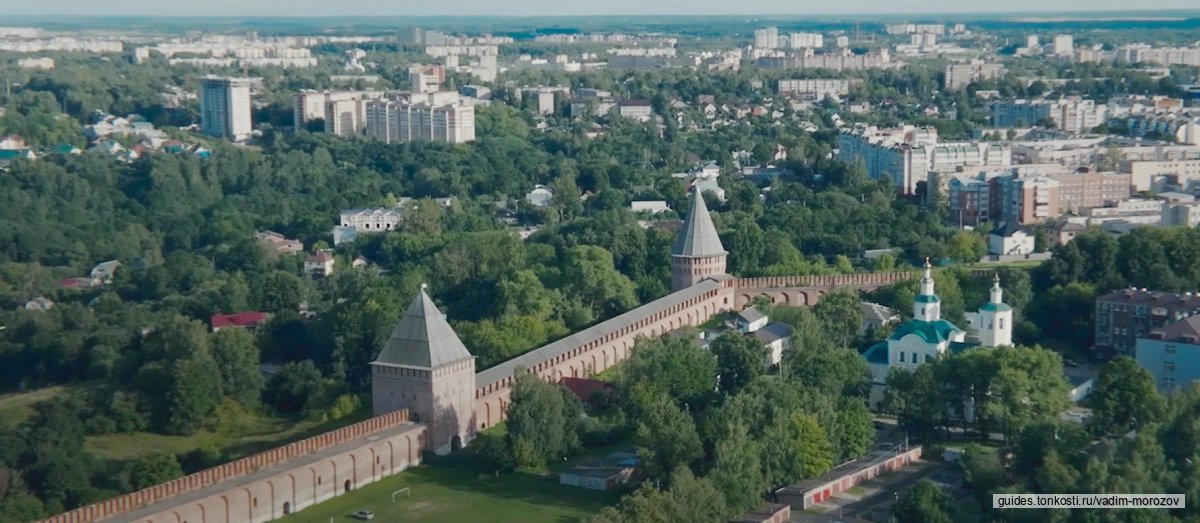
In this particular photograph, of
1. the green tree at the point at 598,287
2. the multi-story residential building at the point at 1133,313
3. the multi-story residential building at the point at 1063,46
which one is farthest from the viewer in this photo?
the multi-story residential building at the point at 1063,46

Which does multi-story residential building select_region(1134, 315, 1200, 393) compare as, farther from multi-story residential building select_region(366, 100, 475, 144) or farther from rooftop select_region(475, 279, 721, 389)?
multi-story residential building select_region(366, 100, 475, 144)

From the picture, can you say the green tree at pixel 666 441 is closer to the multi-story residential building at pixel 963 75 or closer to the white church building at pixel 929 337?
the white church building at pixel 929 337

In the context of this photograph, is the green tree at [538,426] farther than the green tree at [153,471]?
Yes

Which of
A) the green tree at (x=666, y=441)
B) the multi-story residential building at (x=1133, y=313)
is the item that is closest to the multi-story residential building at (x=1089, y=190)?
the multi-story residential building at (x=1133, y=313)

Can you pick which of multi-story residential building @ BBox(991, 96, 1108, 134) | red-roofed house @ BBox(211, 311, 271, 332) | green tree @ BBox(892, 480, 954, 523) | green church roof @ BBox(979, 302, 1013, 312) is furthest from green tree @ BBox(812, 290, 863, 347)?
multi-story residential building @ BBox(991, 96, 1108, 134)

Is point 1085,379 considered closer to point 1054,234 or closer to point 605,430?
point 605,430
